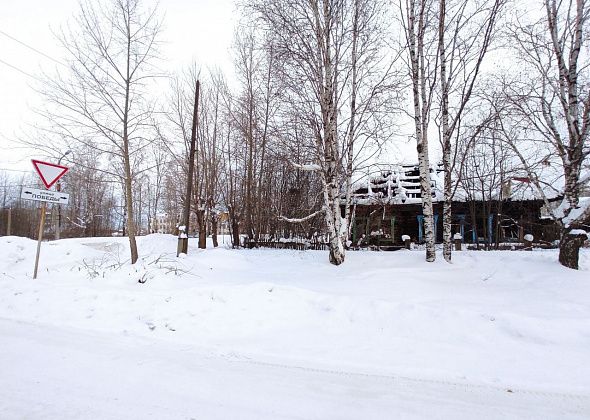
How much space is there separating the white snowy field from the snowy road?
0.06 feet

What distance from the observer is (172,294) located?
19.2 ft

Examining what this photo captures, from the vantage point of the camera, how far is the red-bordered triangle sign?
760cm

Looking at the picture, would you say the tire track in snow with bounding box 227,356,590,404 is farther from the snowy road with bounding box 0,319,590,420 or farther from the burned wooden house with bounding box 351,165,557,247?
the burned wooden house with bounding box 351,165,557,247

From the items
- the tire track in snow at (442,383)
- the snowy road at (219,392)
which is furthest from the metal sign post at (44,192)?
the tire track in snow at (442,383)

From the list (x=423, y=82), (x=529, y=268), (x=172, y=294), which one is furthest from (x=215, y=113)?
(x=529, y=268)

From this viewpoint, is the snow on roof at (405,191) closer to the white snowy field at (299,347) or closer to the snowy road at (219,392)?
the white snowy field at (299,347)

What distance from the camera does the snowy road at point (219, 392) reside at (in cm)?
259

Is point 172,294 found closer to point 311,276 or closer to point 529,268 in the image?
point 311,276

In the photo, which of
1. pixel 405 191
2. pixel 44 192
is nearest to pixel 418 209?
pixel 405 191

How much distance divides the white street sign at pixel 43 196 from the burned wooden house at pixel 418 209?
52.3ft

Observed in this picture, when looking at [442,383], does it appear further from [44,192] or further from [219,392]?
[44,192]

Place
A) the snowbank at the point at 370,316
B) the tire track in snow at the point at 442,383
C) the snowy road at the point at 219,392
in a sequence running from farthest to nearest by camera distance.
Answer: the snowbank at the point at 370,316 < the tire track in snow at the point at 442,383 < the snowy road at the point at 219,392

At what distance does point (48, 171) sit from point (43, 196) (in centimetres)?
62

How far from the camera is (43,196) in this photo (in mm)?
7707
